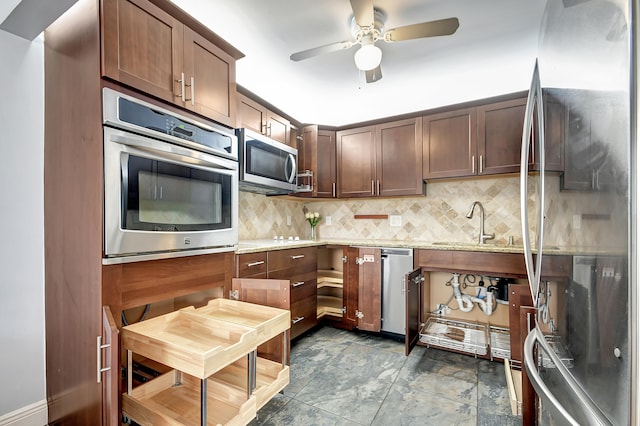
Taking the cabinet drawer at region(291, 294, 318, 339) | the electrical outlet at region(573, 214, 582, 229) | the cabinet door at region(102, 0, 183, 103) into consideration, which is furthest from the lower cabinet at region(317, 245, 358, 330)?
the electrical outlet at region(573, 214, 582, 229)

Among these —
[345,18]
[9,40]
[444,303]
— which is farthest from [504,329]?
[9,40]

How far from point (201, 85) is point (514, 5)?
6.35ft

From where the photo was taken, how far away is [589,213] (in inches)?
24.4

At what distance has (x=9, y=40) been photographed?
4.66ft

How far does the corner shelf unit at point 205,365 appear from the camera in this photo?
1033mm

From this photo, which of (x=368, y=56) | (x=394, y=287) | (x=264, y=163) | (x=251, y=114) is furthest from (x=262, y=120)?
(x=394, y=287)

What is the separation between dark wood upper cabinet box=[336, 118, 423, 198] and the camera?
2865 millimetres

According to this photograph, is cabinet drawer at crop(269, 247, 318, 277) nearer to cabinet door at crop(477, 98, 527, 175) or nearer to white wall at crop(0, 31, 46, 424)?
white wall at crop(0, 31, 46, 424)

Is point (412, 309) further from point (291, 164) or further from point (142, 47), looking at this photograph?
point (142, 47)

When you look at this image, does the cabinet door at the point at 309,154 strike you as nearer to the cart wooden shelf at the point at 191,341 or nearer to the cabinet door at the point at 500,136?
the cabinet door at the point at 500,136

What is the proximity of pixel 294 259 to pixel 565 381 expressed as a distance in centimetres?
196

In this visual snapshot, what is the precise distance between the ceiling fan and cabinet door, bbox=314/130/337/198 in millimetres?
1240

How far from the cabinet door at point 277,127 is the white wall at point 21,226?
4.81 feet

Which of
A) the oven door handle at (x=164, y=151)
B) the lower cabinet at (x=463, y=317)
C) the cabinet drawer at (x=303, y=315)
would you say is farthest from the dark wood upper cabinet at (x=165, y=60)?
the lower cabinet at (x=463, y=317)
